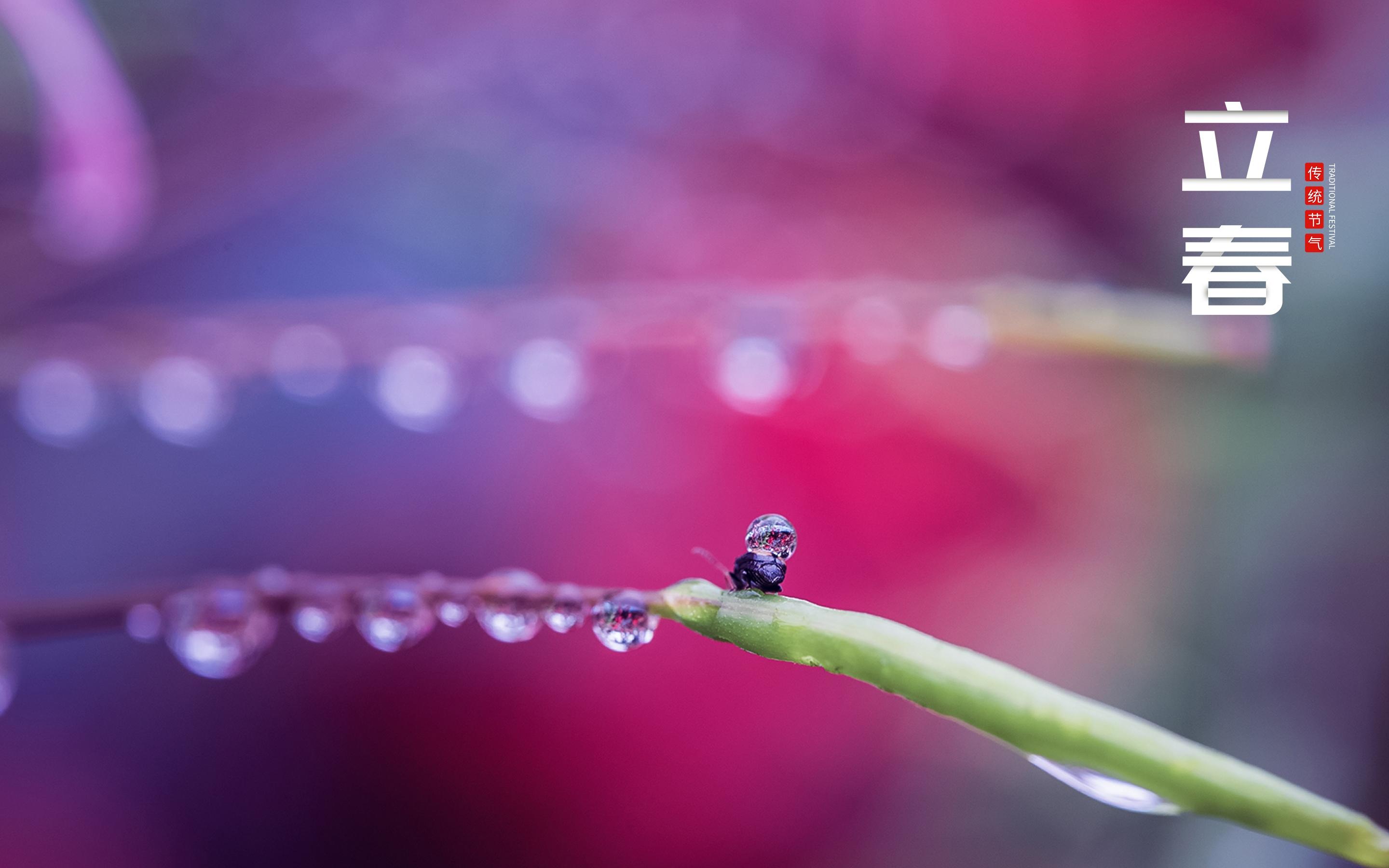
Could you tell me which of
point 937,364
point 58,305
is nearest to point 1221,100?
point 937,364

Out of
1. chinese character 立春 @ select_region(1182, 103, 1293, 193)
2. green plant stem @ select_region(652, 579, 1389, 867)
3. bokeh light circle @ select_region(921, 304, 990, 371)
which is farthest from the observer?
chinese character 立春 @ select_region(1182, 103, 1293, 193)

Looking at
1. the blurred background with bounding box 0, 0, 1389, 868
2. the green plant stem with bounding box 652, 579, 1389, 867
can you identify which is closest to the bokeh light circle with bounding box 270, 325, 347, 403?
the blurred background with bounding box 0, 0, 1389, 868

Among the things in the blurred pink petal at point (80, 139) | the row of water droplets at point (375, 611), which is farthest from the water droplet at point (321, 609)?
the blurred pink petal at point (80, 139)

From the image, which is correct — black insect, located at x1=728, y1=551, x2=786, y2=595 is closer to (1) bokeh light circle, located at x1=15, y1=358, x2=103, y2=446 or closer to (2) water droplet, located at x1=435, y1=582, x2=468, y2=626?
(2) water droplet, located at x1=435, y1=582, x2=468, y2=626

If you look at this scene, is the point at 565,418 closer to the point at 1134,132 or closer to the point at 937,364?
the point at 937,364

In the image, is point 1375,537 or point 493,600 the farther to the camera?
point 1375,537

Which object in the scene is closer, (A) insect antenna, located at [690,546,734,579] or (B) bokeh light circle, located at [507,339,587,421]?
(A) insect antenna, located at [690,546,734,579]
